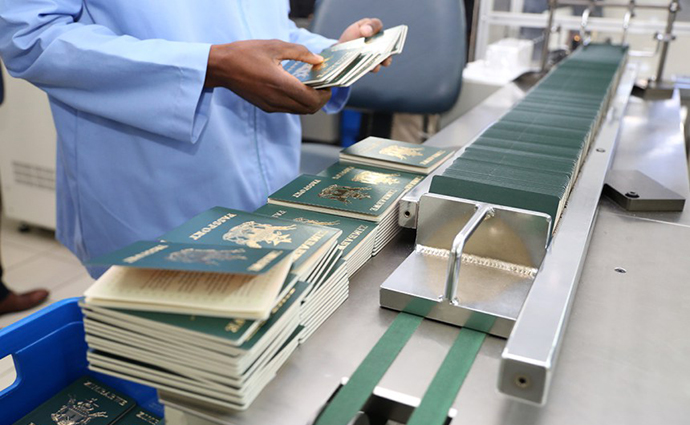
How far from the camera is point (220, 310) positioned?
0.66 meters

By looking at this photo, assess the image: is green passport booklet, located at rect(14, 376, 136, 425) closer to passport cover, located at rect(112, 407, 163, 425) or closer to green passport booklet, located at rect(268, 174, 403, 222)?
passport cover, located at rect(112, 407, 163, 425)

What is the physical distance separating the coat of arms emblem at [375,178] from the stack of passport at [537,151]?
0.46 feet

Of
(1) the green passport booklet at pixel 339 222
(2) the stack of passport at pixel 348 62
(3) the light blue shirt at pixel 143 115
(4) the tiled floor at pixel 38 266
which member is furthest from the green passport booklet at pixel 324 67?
(4) the tiled floor at pixel 38 266

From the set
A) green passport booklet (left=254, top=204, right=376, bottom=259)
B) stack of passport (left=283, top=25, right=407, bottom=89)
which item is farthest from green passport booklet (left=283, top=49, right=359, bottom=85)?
green passport booklet (left=254, top=204, right=376, bottom=259)

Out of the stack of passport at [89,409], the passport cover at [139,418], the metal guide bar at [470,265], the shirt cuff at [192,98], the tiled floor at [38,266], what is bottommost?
the tiled floor at [38,266]

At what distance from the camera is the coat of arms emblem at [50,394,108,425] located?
1015mm

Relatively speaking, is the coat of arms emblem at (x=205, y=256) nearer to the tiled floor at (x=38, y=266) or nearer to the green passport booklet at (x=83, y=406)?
the green passport booklet at (x=83, y=406)

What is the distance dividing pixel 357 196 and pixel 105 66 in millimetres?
525

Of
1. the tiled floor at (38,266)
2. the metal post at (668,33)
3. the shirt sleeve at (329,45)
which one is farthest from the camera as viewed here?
the tiled floor at (38,266)

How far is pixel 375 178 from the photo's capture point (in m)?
1.23

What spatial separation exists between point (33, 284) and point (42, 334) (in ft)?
6.28

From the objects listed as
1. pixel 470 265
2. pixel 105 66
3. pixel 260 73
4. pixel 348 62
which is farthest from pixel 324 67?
pixel 470 265

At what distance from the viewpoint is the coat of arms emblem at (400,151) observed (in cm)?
135

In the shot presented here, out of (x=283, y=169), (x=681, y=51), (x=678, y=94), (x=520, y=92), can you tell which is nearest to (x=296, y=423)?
(x=283, y=169)
